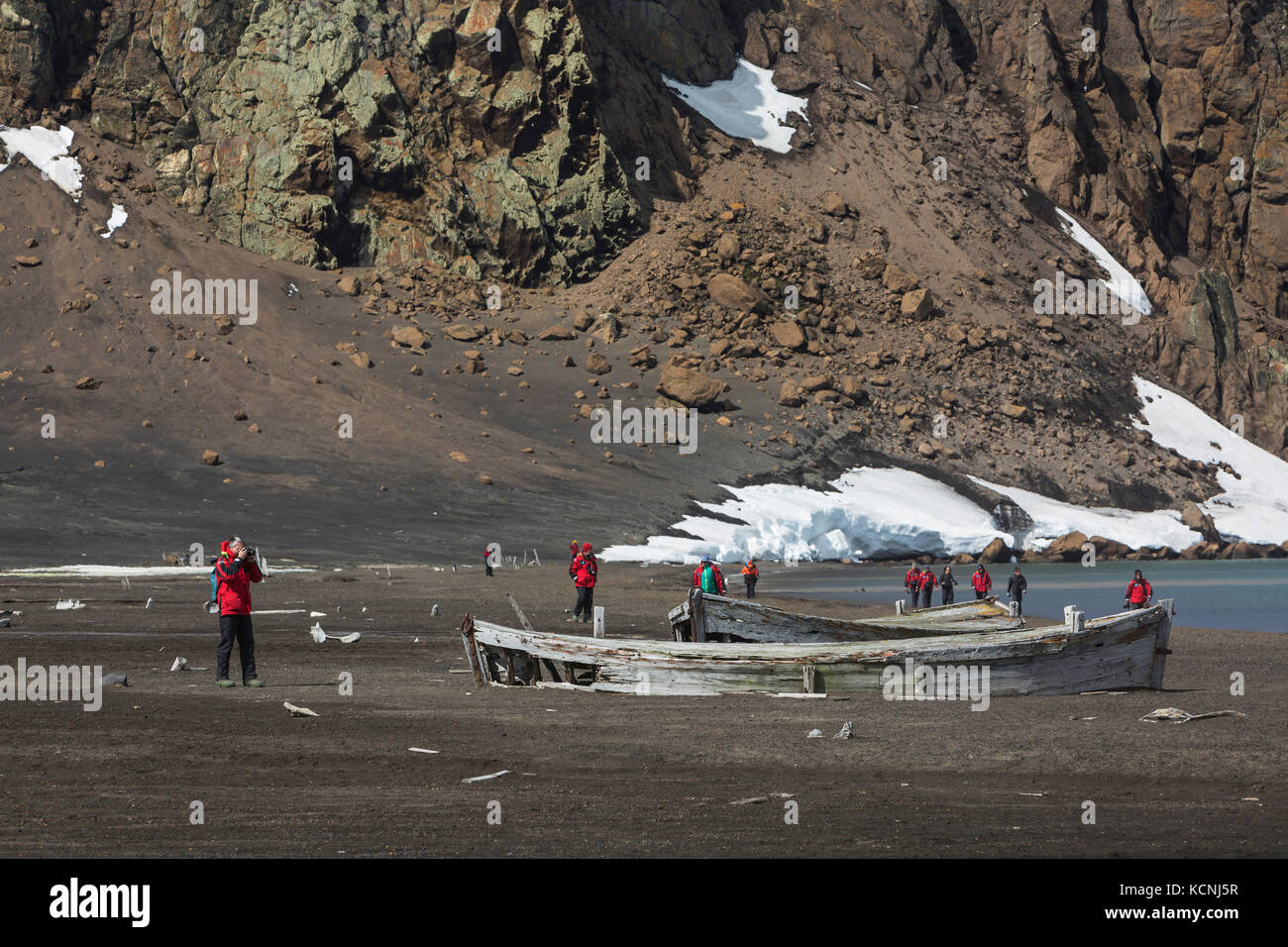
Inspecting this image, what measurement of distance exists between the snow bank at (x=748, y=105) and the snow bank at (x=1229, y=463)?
2885cm

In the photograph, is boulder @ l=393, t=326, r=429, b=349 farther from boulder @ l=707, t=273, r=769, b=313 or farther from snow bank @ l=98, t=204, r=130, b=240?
boulder @ l=707, t=273, r=769, b=313

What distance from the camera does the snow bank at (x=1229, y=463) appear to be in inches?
3292

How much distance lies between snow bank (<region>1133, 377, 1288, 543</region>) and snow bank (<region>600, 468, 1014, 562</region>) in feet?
64.0

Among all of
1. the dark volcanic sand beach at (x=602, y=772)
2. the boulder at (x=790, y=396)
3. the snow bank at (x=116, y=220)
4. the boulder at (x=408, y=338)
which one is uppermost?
the snow bank at (x=116, y=220)

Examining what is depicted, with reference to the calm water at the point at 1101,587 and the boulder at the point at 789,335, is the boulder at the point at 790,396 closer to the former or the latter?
the boulder at the point at 789,335

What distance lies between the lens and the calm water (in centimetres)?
4072

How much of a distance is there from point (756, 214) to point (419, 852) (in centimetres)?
8596

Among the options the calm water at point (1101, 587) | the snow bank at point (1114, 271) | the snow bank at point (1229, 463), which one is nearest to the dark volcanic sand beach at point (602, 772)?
the calm water at point (1101, 587)

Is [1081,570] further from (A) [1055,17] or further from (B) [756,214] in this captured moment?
(A) [1055,17]

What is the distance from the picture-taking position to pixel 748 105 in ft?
339

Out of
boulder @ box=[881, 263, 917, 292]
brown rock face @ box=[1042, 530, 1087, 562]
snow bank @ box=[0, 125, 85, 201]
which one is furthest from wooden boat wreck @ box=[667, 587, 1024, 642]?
snow bank @ box=[0, 125, 85, 201]

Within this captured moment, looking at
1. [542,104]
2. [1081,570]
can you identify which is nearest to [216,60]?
[542,104]

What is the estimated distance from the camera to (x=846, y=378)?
82375 mm

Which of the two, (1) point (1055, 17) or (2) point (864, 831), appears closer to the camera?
(2) point (864, 831)
